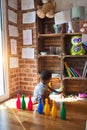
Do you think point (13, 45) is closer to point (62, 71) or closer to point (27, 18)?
point (27, 18)

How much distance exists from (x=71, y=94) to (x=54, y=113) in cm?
114

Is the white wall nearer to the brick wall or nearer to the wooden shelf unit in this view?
the wooden shelf unit

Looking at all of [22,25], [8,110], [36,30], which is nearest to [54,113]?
[8,110]

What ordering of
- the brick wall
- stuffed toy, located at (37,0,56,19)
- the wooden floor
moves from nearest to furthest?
the wooden floor, stuffed toy, located at (37,0,56,19), the brick wall

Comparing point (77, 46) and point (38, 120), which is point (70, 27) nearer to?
point (77, 46)

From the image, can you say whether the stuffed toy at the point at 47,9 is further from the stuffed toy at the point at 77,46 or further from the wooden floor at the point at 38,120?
the wooden floor at the point at 38,120

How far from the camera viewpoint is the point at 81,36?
10.0ft

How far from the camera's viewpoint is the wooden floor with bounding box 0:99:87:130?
202cm

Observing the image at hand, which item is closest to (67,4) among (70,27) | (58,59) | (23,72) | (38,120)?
(70,27)

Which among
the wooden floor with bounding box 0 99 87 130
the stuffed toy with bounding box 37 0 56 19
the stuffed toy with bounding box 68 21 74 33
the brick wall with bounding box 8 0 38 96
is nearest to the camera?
the wooden floor with bounding box 0 99 87 130

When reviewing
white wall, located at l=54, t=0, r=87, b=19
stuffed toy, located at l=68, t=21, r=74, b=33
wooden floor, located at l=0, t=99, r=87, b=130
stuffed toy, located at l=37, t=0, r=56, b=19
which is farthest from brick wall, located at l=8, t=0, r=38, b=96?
wooden floor, located at l=0, t=99, r=87, b=130

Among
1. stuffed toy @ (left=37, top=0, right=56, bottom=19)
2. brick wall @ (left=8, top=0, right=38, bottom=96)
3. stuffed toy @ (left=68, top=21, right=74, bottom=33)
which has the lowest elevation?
brick wall @ (left=8, top=0, right=38, bottom=96)

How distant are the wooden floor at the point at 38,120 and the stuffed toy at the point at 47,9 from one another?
1687 mm

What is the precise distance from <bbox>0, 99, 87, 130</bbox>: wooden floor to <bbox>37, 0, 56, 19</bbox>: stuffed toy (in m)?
1.69
